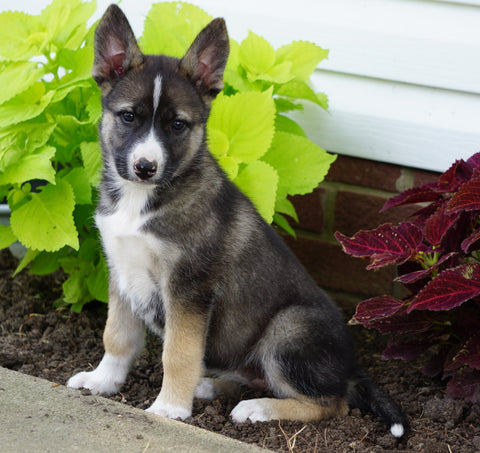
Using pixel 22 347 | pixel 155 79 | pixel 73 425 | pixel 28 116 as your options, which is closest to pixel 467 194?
pixel 155 79

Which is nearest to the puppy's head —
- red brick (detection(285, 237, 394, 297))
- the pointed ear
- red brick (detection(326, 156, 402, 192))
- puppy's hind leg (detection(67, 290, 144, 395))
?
the pointed ear

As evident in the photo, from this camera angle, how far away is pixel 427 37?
188 inches

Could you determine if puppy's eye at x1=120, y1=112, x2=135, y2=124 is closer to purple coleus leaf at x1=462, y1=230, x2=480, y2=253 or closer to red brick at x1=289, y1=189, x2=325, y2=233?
purple coleus leaf at x1=462, y1=230, x2=480, y2=253

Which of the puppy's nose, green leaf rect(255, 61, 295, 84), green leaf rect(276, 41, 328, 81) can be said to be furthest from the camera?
green leaf rect(276, 41, 328, 81)

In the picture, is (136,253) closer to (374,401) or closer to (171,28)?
(374,401)

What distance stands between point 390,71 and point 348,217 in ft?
3.40

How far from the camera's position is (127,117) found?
3385 millimetres

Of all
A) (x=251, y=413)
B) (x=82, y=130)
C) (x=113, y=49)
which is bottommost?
(x=251, y=413)

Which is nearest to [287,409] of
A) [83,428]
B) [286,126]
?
[83,428]

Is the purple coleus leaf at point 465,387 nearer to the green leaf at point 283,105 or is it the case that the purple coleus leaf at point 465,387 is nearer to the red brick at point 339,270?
the red brick at point 339,270

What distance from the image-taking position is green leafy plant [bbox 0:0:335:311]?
153 inches

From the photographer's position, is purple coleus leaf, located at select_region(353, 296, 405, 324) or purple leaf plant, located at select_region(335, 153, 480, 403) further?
purple coleus leaf, located at select_region(353, 296, 405, 324)

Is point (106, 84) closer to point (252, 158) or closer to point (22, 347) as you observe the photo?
point (252, 158)

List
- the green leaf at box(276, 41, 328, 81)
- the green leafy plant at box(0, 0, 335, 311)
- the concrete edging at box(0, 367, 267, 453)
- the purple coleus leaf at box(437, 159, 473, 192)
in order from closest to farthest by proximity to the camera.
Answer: the concrete edging at box(0, 367, 267, 453) → the purple coleus leaf at box(437, 159, 473, 192) → the green leafy plant at box(0, 0, 335, 311) → the green leaf at box(276, 41, 328, 81)
